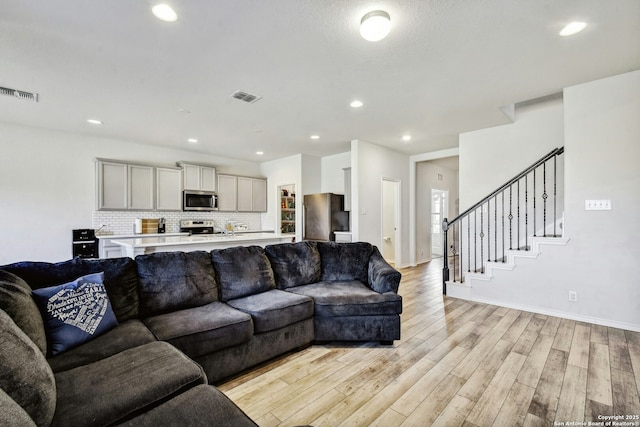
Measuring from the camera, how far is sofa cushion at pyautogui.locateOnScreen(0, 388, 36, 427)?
2.44 feet

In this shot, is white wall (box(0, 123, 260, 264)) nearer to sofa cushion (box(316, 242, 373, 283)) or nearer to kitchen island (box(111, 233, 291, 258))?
kitchen island (box(111, 233, 291, 258))

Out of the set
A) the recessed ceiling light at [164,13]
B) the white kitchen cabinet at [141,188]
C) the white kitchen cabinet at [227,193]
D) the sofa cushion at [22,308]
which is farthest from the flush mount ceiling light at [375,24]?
the white kitchen cabinet at [227,193]

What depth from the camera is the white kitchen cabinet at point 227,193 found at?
6645 mm

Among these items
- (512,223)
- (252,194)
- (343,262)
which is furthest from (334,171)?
(343,262)

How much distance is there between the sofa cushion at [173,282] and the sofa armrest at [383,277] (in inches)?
61.5

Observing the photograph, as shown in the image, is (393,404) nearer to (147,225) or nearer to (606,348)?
(606,348)

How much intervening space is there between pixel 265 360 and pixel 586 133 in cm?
410

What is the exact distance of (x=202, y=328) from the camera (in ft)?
6.40

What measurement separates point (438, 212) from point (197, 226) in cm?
649

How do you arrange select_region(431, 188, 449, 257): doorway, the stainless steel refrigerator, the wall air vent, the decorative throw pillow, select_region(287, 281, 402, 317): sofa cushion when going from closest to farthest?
the decorative throw pillow
select_region(287, 281, 402, 317): sofa cushion
the wall air vent
the stainless steel refrigerator
select_region(431, 188, 449, 257): doorway

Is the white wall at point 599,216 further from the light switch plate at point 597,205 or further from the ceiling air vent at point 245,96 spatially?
the ceiling air vent at point 245,96

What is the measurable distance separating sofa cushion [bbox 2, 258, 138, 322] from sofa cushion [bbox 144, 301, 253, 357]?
194 mm

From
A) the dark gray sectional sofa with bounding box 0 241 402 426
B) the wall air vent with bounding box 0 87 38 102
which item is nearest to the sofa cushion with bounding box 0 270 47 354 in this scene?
the dark gray sectional sofa with bounding box 0 241 402 426

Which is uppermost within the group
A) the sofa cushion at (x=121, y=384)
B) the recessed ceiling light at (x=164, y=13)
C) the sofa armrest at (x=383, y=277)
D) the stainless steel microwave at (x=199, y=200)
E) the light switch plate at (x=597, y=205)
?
the recessed ceiling light at (x=164, y=13)
